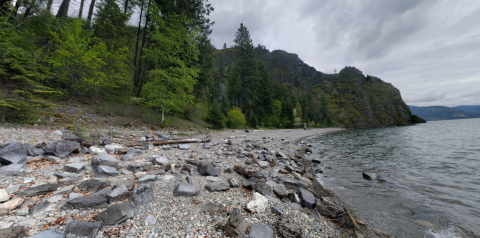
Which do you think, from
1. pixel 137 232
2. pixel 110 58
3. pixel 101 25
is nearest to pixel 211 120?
pixel 110 58

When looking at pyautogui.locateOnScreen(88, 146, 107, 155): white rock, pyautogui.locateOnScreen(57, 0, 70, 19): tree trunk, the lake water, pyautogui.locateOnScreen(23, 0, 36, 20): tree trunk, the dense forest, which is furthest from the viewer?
pyautogui.locateOnScreen(57, 0, 70, 19): tree trunk

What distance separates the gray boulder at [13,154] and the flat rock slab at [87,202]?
9.82ft

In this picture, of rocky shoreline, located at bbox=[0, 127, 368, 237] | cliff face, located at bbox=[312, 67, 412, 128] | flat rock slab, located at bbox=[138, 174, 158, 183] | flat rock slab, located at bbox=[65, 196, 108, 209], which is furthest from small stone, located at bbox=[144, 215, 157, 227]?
cliff face, located at bbox=[312, 67, 412, 128]

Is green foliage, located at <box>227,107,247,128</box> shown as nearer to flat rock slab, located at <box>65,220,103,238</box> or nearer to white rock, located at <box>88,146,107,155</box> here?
white rock, located at <box>88,146,107,155</box>

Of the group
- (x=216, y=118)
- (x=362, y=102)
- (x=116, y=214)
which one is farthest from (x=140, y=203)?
(x=362, y=102)

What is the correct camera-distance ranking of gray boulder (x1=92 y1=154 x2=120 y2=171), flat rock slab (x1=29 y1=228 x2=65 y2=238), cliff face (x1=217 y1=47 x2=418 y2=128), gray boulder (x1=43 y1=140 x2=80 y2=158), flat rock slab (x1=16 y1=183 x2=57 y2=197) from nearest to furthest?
1. flat rock slab (x1=29 y1=228 x2=65 y2=238)
2. flat rock slab (x1=16 y1=183 x2=57 y2=197)
3. gray boulder (x1=92 y1=154 x2=120 y2=171)
4. gray boulder (x1=43 y1=140 x2=80 y2=158)
5. cliff face (x1=217 y1=47 x2=418 y2=128)

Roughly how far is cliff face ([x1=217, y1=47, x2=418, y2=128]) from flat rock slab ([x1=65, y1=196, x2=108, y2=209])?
83.7m

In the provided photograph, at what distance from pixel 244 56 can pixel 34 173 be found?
3754cm

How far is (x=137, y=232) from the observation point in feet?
7.04

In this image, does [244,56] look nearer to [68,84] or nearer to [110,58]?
[110,58]

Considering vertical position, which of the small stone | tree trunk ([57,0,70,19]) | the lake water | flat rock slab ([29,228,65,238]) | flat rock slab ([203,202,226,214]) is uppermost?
tree trunk ([57,0,70,19])

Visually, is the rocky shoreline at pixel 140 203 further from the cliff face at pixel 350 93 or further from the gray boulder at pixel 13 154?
the cliff face at pixel 350 93

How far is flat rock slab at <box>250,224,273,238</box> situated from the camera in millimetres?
2387

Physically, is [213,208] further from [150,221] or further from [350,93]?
[350,93]
